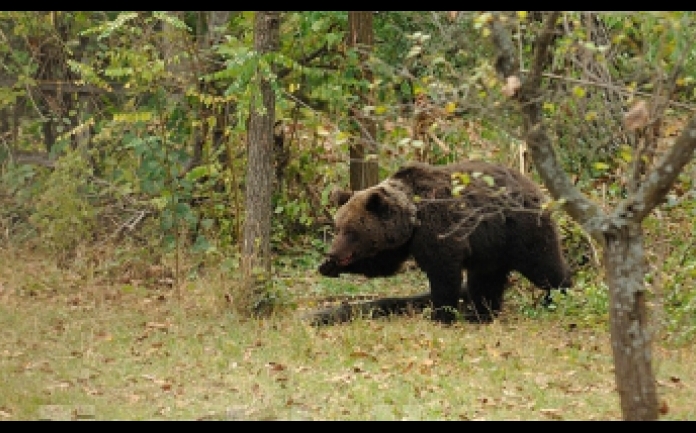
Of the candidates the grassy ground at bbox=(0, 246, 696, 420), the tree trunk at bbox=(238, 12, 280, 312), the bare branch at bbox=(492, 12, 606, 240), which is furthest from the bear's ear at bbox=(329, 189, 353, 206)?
the bare branch at bbox=(492, 12, 606, 240)

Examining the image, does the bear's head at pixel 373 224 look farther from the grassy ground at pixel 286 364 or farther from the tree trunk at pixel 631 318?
the tree trunk at pixel 631 318

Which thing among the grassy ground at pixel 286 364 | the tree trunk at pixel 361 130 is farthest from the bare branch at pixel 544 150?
the tree trunk at pixel 361 130

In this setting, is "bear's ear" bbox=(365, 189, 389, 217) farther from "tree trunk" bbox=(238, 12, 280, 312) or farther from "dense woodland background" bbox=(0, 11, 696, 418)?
"tree trunk" bbox=(238, 12, 280, 312)

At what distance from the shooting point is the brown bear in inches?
444

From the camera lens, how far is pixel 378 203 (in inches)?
452

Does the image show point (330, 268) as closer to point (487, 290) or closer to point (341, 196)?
point (341, 196)

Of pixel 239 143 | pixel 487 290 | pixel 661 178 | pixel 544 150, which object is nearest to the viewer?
pixel 661 178

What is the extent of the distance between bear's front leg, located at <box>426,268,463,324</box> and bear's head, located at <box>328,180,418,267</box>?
58 centimetres

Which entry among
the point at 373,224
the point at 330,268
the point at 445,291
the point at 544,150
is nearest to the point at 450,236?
the point at 445,291

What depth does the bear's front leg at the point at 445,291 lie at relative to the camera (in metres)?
11.2

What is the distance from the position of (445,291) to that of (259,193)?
228 centimetres

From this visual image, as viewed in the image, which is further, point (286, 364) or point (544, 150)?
point (286, 364)
